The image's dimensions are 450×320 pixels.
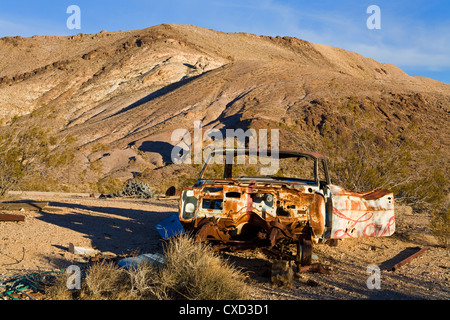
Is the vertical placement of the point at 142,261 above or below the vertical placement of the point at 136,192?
below

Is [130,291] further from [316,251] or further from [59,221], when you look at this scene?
[59,221]

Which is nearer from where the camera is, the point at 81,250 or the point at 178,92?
the point at 81,250

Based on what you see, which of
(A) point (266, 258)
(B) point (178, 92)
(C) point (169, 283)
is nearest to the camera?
(C) point (169, 283)

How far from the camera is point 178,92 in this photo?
52625mm

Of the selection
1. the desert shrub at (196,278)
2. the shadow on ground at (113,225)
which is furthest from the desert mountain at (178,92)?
the desert shrub at (196,278)

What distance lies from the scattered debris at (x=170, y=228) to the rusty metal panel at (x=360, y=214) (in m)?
2.46

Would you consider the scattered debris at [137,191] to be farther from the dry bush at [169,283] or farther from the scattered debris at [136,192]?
the dry bush at [169,283]

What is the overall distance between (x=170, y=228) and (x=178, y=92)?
4646 cm

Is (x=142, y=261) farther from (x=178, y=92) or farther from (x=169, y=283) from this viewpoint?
(x=178, y=92)

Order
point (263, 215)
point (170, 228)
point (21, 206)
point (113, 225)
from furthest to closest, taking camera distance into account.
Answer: point (21, 206), point (113, 225), point (170, 228), point (263, 215)

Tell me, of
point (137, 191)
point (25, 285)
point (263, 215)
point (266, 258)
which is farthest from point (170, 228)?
point (137, 191)

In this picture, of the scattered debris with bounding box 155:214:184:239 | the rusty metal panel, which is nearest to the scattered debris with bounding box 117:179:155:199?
the scattered debris with bounding box 155:214:184:239

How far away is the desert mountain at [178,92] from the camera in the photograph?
38.4 meters

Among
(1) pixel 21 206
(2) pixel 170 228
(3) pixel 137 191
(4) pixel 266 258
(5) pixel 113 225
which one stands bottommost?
(4) pixel 266 258
